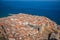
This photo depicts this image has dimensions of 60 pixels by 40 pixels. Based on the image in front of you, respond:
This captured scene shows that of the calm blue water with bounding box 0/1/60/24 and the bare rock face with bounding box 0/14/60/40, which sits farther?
the calm blue water with bounding box 0/1/60/24

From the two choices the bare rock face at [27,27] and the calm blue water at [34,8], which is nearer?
the bare rock face at [27,27]

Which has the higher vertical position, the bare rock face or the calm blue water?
the calm blue water

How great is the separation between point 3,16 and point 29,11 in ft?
2.55

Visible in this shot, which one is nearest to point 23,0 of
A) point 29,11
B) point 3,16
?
point 29,11

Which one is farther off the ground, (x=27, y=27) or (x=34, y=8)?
(x=34, y=8)

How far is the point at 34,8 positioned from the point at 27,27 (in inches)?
28.7

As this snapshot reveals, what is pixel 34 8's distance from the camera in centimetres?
462

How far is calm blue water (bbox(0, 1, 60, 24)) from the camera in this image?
4.43 m

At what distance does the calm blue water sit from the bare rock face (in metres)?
0.18

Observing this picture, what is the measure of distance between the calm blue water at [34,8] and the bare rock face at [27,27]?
18 centimetres

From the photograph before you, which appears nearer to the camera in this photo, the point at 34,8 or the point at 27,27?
the point at 27,27

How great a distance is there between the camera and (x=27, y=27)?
13.7ft

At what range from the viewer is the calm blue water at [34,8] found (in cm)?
443

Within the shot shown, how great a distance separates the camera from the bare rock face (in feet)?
12.6
